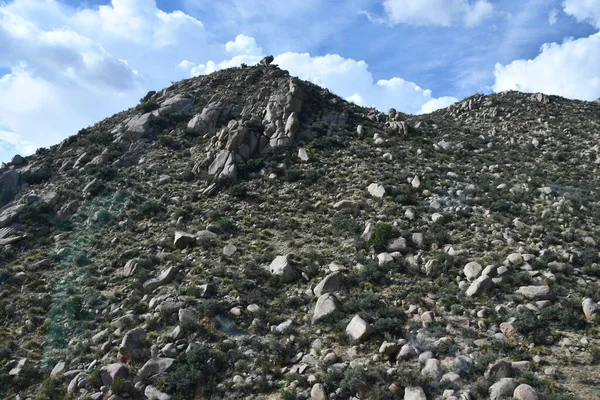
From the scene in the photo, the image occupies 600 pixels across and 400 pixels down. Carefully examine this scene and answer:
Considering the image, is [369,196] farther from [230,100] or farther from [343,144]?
[230,100]

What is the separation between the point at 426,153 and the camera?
3095cm

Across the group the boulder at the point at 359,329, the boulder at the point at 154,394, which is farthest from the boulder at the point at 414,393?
the boulder at the point at 154,394

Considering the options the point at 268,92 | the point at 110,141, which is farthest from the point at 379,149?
A: the point at 110,141

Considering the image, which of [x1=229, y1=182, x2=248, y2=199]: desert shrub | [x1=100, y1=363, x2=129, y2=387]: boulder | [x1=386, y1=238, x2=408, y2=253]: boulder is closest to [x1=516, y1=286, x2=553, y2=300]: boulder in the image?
[x1=386, y1=238, x2=408, y2=253]: boulder

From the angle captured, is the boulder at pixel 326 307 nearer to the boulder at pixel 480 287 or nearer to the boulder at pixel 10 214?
the boulder at pixel 480 287

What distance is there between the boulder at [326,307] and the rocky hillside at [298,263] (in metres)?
0.08

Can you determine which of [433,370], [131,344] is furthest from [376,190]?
[131,344]

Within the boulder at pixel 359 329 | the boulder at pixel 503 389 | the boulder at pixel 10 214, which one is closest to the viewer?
the boulder at pixel 503 389

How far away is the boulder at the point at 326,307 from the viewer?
46.0ft

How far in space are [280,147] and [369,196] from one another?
33.3 feet

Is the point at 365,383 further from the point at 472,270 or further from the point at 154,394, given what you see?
the point at 472,270

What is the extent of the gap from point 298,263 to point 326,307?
3.75m

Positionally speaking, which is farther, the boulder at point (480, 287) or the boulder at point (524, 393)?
the boulder at point (480, 287)

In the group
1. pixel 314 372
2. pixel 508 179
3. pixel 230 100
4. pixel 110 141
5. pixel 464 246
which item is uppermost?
pixel 230 100
